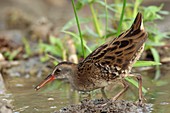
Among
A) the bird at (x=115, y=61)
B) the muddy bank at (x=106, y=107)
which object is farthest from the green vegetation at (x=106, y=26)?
the muddy bank at (x=106, y=107)

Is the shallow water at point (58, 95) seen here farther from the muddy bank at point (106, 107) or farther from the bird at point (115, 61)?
the bird at point (115, 61)

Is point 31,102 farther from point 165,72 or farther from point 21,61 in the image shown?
point 21,61

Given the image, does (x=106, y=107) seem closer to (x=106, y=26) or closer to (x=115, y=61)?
(x=115, y=61)

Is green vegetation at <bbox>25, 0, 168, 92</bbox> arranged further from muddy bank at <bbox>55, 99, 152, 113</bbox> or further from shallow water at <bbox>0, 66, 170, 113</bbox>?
muddy bank at <bbox>55, 99, 152, 113</bbox>

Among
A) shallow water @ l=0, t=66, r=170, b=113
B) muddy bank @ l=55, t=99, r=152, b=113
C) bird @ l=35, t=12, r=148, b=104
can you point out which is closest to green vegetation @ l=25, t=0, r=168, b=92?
shallow water @ l=0, t=66, r=170, b=113

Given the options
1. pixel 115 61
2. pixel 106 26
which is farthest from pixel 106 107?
pixel 106 26

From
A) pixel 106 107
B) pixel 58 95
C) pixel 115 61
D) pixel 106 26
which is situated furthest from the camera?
pixel 106 26

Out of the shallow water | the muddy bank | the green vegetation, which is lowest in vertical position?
the muddy bank
